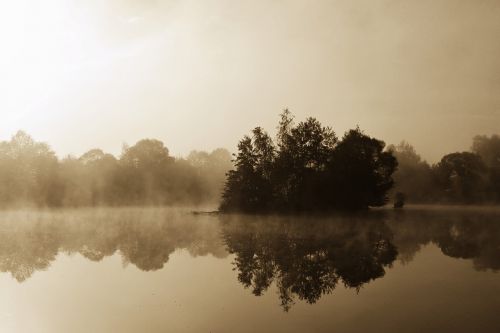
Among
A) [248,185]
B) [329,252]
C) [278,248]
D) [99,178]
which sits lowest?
[329,252]

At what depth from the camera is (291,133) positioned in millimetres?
69438

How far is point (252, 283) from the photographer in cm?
2066

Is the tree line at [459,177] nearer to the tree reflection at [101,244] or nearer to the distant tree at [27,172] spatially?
the tree reflection at [101,244]

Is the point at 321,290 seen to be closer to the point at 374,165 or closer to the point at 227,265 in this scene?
the point at 227,265

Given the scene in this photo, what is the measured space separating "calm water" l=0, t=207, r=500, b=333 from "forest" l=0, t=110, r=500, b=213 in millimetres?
29946

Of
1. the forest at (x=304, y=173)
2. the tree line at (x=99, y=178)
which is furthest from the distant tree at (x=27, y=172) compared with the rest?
the forest at (x=304, y=173)

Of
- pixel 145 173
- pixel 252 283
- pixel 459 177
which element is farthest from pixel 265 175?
pixel 459 177

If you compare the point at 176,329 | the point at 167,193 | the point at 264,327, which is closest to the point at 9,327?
the point at 176,329

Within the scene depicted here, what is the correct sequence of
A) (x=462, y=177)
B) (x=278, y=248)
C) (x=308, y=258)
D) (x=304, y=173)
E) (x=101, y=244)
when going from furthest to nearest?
(x=462, y=177) < (x=304, y=173) < (x=101, y=244) < (x=278, y=248) < (x=308, y=258)

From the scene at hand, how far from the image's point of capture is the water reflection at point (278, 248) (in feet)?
70.9

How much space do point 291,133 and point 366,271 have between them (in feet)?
158

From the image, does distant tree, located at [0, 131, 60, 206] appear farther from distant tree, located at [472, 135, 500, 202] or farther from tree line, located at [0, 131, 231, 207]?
distant tree, located at [472, 135, 500, 202]

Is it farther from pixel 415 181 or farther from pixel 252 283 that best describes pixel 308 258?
pixel 415 181

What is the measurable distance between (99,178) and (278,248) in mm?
102704
